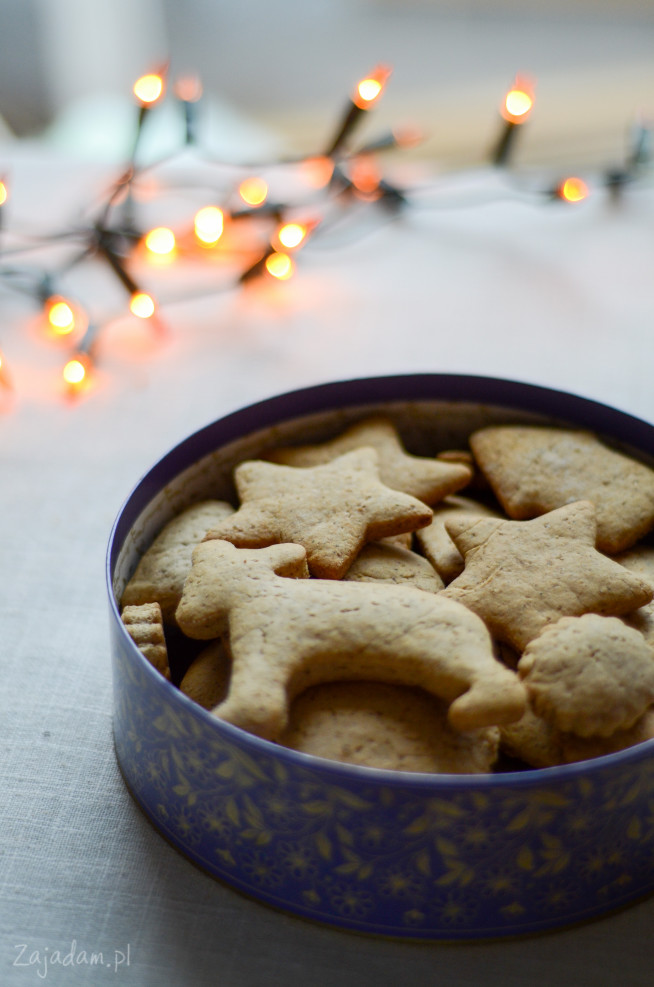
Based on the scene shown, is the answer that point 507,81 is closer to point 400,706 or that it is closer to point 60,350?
point 60,350

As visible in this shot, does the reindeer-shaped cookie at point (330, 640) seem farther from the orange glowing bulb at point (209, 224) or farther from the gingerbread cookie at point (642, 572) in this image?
the orange glowing bulb at point (209, 224)

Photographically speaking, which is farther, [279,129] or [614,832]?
[279,129]

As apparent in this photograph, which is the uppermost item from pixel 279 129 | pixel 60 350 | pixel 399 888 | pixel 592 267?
pixel 279 129

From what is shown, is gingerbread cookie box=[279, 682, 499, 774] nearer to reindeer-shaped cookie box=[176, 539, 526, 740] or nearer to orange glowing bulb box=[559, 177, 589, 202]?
reindeer-shaped cookie box=[176, 539, 526, 740]

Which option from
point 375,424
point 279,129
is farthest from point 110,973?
point 279,129

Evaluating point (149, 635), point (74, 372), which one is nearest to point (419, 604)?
point (149, 635)

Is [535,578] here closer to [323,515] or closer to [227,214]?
[323,515]
